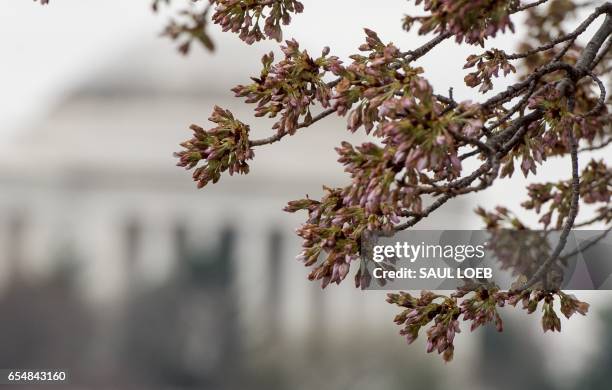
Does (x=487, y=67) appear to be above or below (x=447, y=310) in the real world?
above

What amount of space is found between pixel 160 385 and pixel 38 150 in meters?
22.6

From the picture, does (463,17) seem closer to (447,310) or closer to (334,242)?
(334,242)

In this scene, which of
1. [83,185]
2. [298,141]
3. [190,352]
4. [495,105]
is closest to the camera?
[495,105]

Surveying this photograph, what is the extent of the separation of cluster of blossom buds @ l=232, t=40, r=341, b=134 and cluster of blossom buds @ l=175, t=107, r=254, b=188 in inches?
6.1

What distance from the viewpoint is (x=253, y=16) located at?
5484mm

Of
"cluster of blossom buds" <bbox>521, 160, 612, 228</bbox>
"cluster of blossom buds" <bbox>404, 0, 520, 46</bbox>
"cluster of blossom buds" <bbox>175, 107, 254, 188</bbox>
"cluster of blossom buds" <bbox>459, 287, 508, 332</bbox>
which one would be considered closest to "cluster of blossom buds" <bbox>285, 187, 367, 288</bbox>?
"cluster of blossom buds" <bbox>175, 107, 254, 188</bbox>

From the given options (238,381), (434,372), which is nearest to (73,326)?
(238,381)

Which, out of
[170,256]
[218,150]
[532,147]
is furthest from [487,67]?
[170,256]

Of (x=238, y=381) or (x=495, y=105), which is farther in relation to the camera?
(x=238, y=381)

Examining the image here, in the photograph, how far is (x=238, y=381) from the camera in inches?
2258

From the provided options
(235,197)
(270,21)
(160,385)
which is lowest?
(160,385)

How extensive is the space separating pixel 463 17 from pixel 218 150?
1353mm

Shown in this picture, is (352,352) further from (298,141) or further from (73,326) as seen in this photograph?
(73,326)

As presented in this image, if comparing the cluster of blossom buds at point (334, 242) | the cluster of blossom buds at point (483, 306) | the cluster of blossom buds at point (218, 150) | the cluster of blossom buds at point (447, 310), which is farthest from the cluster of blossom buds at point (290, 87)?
the cluster of blossom buds at point (483, 306)
